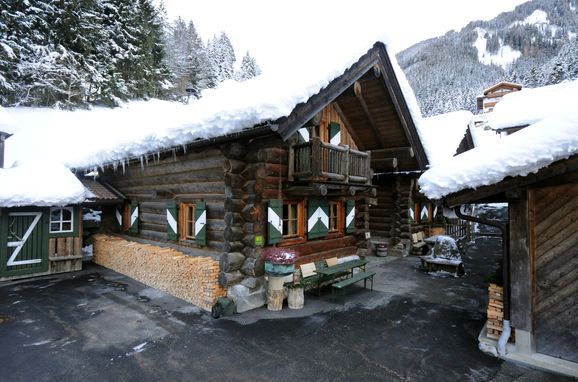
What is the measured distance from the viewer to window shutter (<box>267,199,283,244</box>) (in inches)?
317

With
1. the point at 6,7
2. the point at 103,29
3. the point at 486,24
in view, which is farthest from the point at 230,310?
the point at 486,24

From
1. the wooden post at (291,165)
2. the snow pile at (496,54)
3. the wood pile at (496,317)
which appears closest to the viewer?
the wood pile at (496,317)

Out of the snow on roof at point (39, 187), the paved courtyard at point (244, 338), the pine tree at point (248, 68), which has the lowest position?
the paved courtyard at point (244, 338)

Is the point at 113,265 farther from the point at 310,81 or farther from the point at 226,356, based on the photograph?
the point at 310,81

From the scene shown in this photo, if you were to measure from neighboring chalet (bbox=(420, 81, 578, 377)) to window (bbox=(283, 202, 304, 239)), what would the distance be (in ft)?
14.1

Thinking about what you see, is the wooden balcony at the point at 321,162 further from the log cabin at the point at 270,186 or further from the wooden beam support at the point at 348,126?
the wooden beam support at the point at 348,126

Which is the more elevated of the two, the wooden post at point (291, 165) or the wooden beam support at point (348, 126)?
the wooden beam support at point (348, 126)

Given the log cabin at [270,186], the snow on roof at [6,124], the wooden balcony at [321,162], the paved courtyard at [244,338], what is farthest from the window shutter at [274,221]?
the snow on roof at [6,124]

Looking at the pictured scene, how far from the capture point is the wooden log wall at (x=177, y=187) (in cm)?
868

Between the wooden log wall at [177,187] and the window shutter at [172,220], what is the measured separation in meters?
0.29

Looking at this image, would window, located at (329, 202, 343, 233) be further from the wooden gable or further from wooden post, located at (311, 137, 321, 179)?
wooden post, located at (311, 137, 321, 179)

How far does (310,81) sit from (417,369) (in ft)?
20.0

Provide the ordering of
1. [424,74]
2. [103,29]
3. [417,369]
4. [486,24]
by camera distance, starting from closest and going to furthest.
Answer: [417,369]
[103,29]
[424,74]
[486,24]

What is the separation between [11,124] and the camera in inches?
509
